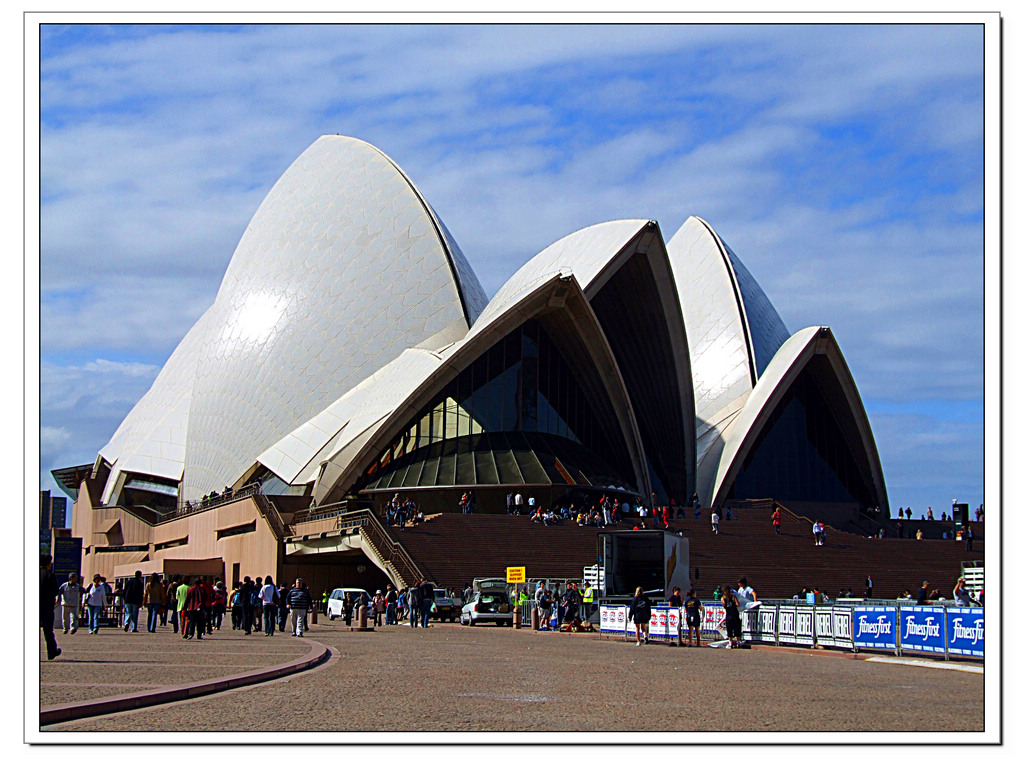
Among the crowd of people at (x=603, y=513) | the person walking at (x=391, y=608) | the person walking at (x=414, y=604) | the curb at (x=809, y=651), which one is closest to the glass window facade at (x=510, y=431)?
the crowd of people at (x=603, y=513)

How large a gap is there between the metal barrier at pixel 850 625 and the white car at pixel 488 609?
409cm

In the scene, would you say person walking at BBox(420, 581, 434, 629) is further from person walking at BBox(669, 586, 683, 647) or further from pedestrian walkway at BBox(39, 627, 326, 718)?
person walking at BBox(669, 586, 683, 647)

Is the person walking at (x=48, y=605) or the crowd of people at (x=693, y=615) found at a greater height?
the person walking at (x=48, y=605)

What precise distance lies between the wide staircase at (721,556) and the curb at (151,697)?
17823 mm

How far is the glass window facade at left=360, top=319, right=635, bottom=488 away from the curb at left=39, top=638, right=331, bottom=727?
27.2 metres

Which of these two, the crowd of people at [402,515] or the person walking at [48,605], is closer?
the person walking at [48,605]

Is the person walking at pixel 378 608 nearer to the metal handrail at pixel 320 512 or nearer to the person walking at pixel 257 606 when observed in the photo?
the person walking at pixel 257 606

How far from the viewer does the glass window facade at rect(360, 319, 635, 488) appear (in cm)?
3953

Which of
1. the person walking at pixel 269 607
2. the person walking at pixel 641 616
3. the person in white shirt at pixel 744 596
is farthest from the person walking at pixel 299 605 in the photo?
the person in white shirt at pixel 744 596

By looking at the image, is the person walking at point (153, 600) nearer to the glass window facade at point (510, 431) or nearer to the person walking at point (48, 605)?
the person walking at point (48, 605)

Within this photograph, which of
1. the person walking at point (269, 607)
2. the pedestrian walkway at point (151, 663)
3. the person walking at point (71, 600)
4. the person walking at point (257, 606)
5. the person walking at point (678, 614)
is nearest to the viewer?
the pedestrian walkway at point (151, 663)

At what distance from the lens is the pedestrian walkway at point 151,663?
378 inches

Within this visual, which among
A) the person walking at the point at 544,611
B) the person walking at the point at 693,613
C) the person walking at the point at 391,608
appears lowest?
the person walking at the point at 391,608

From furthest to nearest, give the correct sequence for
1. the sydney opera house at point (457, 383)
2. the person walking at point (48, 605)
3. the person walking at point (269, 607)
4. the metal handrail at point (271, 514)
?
the sydney opera house at point (457, 383)
the metal handrail at point (271, 514)
the person walking at point (269, 607)
the person walking at point (48, 605)
